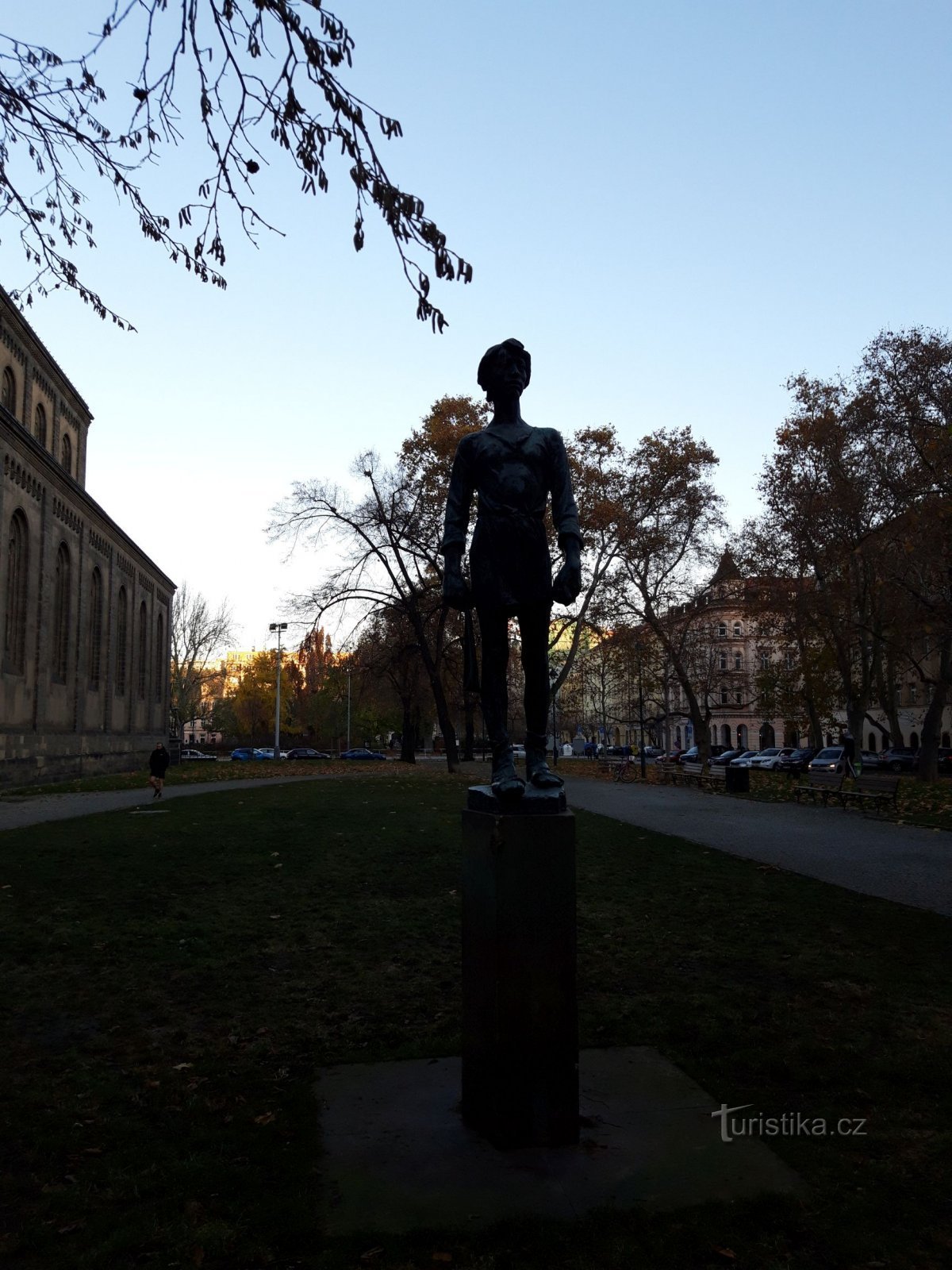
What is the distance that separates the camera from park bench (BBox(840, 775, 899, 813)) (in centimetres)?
1945

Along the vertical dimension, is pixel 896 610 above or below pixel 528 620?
above

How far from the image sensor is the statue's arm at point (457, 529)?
15.0 ft

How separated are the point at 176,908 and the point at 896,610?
991 inches

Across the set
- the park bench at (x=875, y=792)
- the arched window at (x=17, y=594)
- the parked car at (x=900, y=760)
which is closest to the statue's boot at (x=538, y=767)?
the park bench at (x=875, y=792)

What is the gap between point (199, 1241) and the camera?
10.0ft

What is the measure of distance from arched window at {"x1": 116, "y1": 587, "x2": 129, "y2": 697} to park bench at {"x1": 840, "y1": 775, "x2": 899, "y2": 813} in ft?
109

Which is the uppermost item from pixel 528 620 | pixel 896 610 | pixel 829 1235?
pixel 896 610

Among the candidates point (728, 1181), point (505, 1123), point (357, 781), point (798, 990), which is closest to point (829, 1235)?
point (728, 1181)

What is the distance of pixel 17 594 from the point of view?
29.7m

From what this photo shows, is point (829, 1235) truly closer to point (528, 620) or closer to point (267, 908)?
point (528, 620)

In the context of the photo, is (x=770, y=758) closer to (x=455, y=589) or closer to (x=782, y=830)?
(x=782, y=830)

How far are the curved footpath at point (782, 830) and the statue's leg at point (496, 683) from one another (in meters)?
5.98

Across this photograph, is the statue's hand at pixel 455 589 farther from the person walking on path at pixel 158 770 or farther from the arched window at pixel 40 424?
the arched window at pixel 40 424

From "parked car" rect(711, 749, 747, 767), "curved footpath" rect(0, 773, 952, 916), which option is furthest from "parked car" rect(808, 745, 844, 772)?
"curved footpath" rect(0, 773, 952, 916)
